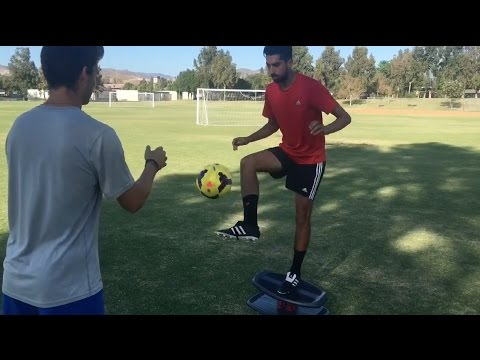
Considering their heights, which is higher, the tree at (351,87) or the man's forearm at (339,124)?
the tree at (351,87)

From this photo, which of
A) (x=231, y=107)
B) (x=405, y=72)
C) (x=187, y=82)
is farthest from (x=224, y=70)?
(x=231, y=107)

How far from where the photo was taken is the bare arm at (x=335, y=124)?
4.20 metres

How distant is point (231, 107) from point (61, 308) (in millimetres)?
40413

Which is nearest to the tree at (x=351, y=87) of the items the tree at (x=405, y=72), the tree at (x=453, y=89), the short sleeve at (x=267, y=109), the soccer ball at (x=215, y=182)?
the tree at (x=405, y=72)

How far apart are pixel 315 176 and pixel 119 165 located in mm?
2753

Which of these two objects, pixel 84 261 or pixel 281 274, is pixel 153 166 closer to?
pixel 84 261

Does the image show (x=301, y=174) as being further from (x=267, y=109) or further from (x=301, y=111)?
(x=267, y=109)

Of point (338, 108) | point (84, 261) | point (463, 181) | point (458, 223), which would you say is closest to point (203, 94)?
point (463, 181)

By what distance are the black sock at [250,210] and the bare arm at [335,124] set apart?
1005 mm

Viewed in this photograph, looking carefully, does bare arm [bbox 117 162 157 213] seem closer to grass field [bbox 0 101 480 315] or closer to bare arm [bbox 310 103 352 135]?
grass field [bbox 0 101 480 315]

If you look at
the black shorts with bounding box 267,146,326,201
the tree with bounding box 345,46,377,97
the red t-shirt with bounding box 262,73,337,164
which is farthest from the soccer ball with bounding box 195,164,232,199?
the tree with bounding box 345,46,377,97

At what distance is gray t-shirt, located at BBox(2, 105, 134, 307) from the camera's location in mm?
2127

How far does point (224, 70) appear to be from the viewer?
309ft

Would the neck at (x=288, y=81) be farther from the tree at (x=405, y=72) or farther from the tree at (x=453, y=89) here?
the tree at (x=405, y=72)
